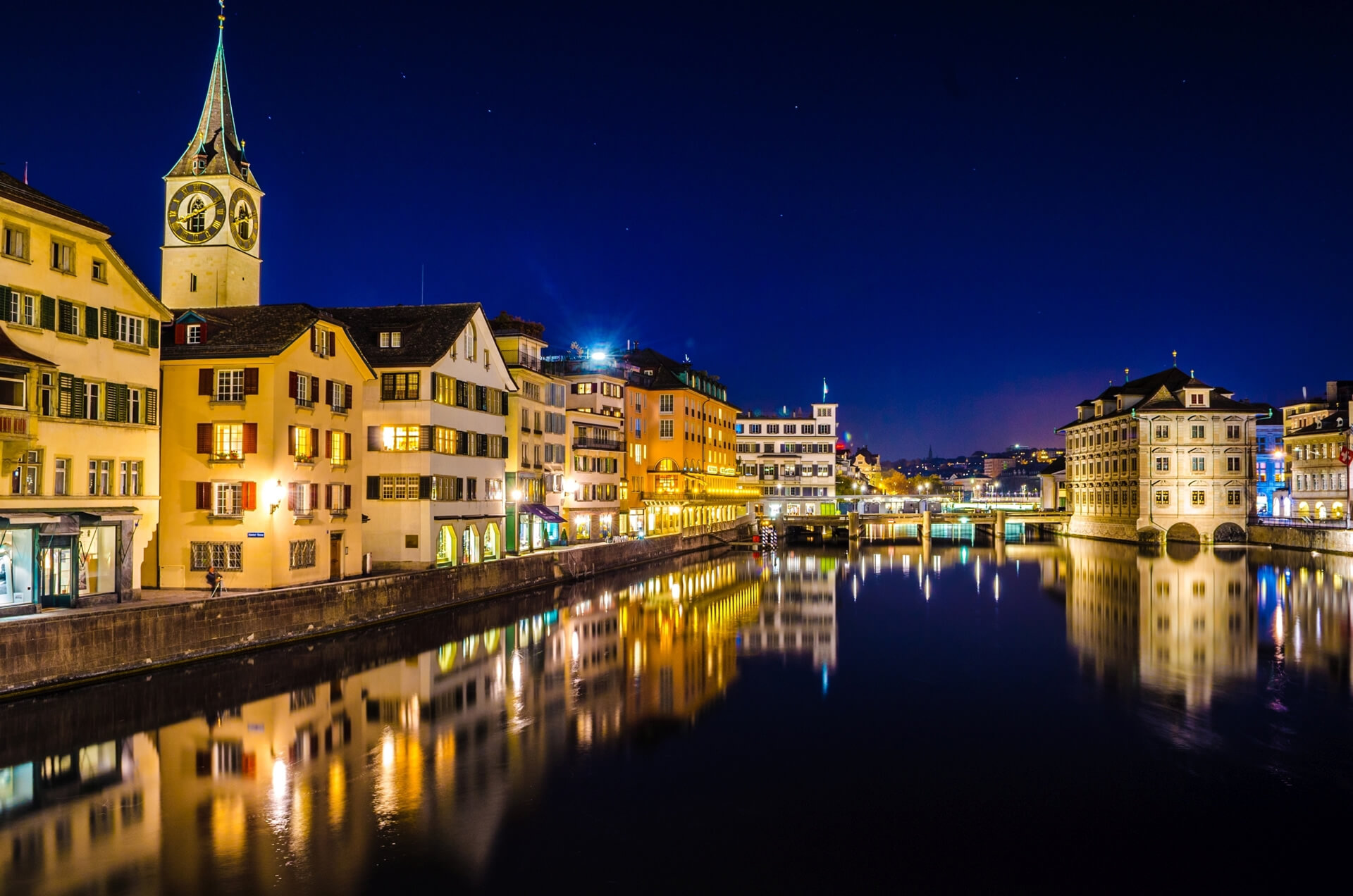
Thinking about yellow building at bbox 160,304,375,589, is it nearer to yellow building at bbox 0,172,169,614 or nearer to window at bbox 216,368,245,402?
window at bbox 216,368,245,402

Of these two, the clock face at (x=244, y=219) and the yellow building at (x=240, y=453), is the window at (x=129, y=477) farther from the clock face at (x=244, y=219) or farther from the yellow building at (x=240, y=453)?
the clock face at (x=244, y=219)

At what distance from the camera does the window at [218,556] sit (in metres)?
38.8

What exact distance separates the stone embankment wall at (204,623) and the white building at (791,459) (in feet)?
288

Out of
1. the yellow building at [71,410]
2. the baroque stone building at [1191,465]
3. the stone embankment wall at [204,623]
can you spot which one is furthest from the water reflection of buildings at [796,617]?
the baroque stone building at [1191,465]

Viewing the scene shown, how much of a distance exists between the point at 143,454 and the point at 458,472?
18300 mm

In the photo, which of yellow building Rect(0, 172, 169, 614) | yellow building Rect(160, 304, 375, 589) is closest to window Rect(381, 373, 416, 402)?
yellow building Rect(160, 304, 375, 589)

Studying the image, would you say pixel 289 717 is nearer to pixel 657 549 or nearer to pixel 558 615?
pixel 558 615

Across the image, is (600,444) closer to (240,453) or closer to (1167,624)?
(240,453)

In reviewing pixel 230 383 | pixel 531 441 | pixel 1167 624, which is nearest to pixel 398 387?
pixel 230 383

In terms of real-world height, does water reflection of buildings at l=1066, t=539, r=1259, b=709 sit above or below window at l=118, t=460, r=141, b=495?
below

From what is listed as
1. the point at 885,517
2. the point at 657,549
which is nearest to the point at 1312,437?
the point at 885,517

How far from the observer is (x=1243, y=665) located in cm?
3678

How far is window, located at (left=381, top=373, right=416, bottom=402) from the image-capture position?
48.7 meters

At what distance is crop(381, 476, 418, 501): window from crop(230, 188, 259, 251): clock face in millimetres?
22009
